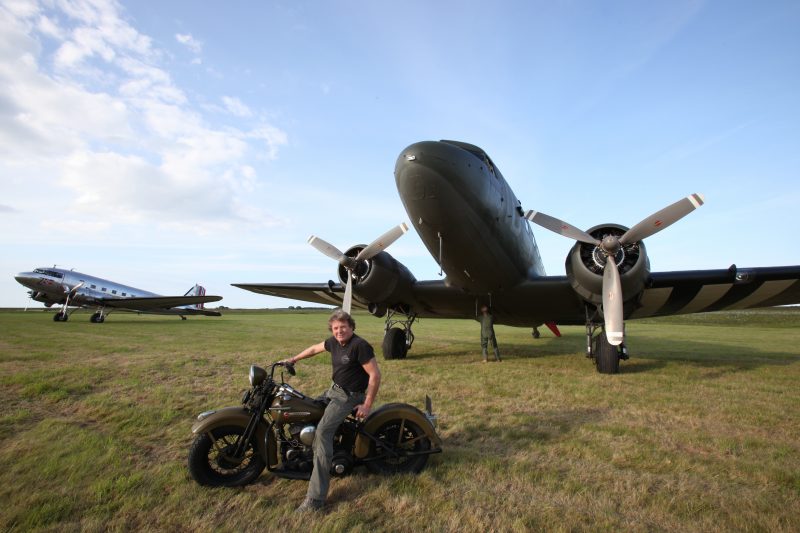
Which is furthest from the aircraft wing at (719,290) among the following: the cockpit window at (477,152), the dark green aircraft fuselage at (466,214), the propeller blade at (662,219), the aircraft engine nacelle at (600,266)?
the cockpit window at (477,152)

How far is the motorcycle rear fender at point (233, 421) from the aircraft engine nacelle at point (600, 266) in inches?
298

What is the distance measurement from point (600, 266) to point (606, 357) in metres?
2.02

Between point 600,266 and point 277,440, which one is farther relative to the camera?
point 600,266

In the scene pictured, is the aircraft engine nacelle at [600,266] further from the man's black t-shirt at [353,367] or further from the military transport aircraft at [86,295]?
the military transport aircraft at [86,295]

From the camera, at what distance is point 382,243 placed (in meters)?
11.0

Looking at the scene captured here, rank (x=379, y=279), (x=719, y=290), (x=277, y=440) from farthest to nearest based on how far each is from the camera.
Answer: (x=379, y=279)
(x=719, y=290)
(x=277, y=440)

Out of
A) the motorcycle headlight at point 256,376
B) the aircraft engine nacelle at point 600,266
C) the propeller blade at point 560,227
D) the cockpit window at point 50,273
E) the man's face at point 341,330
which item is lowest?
the motorcycle headlight at point 256,376

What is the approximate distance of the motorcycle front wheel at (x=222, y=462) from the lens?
338 cm

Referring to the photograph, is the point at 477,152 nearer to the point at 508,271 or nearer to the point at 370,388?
the point at 508,271

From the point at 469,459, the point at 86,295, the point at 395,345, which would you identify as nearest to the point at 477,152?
the point at 395,345

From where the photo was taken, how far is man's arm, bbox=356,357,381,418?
10.9 ft

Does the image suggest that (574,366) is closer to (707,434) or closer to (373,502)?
(707,434)

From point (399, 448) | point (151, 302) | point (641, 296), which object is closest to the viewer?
point (399, 448)

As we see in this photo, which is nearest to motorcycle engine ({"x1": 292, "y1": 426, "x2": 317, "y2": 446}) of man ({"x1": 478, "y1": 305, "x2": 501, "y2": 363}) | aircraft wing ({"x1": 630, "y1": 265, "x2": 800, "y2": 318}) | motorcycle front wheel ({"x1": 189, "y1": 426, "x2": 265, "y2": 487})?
motorcycle front wheel ({"x1": 189, "y1": 426, "x2": 265, "y2": 487})
